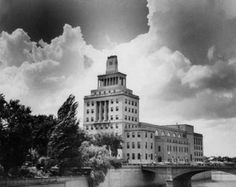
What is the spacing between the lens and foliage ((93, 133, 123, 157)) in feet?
397

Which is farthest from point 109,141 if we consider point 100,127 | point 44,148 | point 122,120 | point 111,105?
point 44,148

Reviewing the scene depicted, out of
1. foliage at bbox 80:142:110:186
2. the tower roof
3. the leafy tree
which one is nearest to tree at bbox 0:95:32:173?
the leafy tree

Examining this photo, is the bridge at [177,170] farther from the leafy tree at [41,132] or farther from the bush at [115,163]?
the leafy tree at [41,132]

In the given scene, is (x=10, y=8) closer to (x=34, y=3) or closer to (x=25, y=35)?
(x=34, y=3)

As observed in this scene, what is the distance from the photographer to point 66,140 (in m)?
72.6

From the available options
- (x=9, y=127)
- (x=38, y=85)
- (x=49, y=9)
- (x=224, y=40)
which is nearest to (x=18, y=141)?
(x=9, y=127)

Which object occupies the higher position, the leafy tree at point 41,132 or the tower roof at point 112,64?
the tower roof at point 112,64

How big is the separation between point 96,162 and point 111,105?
5674 cm

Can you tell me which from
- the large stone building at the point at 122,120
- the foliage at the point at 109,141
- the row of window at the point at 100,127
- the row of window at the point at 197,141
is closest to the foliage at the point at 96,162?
the foliage at the point at 109,141

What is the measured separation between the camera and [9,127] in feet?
205

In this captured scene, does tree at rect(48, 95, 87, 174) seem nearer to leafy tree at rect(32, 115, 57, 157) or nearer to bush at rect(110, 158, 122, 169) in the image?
leafy tree at rect(32, 115, 57, 157)

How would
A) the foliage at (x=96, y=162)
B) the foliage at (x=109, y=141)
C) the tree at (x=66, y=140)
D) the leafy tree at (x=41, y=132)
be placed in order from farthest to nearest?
the foliage at (x=109, y=141)
the foliage at (x=96, y=162)
the tree at (x=66, y=140)
the leafy tree at (x=41, y=132)

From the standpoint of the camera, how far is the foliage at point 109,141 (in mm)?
121062

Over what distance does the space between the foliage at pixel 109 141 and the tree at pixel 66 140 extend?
43238 millimetres
